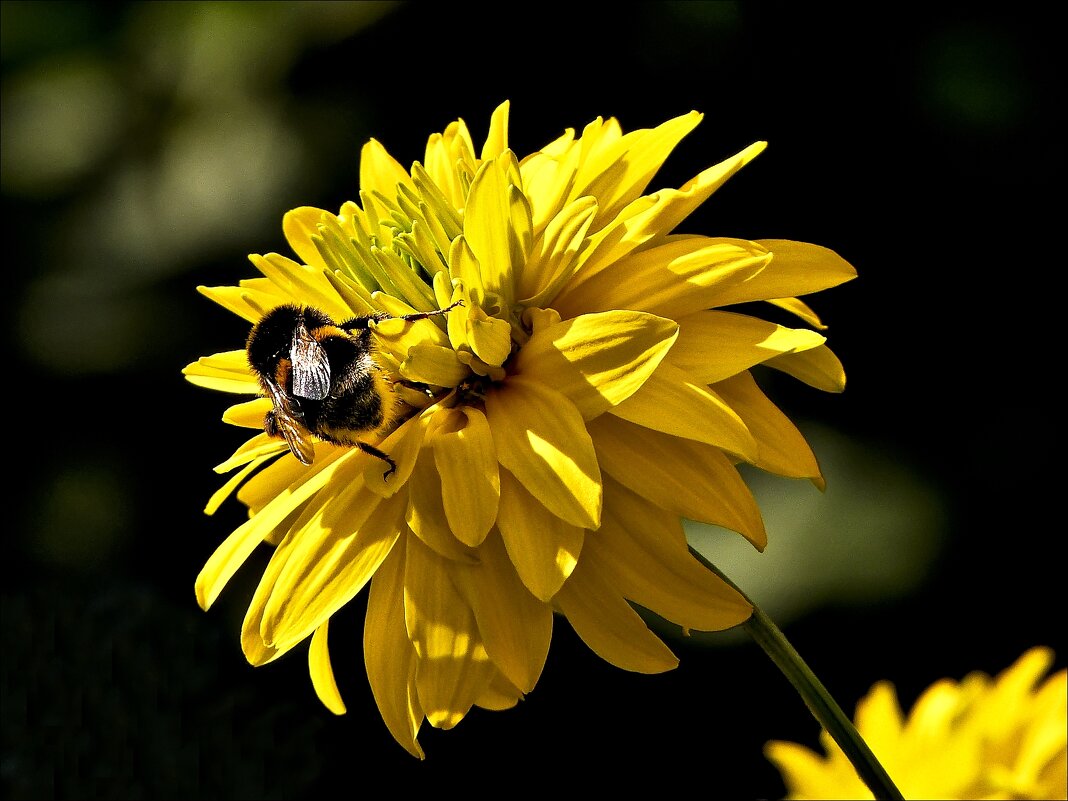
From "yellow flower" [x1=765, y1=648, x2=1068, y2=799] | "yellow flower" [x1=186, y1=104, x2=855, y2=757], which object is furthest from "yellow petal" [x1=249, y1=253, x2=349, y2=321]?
"yellow flower" [x1=765, y1=648, x2=1068, y2=799]

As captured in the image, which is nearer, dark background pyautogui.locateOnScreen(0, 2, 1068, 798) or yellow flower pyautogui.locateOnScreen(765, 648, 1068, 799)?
yellow flower pyautogui.locateOnScreen(765, 648, 1068, 799)

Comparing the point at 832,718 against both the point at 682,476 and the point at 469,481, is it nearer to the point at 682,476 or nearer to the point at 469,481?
the point at 682,476

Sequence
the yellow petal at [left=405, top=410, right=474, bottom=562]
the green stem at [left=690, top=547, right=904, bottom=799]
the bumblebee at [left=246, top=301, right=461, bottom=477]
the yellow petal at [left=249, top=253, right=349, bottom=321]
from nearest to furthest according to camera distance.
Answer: the green stem at [left=690, top=547, right=904, bottom=799]
the yellow petal at [left=405, top=410, right=474, bottom=562]
the bumblebee at [left=246, top=301, right=461, bottom=477]
the yellow petal at [left=249, top=253, right=349, bottom=321]

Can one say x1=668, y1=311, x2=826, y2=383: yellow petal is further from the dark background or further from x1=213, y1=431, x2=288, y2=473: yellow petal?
the dark background

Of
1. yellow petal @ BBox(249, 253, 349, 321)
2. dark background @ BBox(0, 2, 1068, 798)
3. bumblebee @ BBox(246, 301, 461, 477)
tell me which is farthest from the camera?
dark background @ BBox(0, 2, 1068, 798)

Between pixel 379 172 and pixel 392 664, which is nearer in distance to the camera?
pixel 392 664

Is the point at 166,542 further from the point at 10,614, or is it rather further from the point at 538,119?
the point at 10,614

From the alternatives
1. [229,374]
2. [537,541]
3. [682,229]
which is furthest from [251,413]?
[682,229]

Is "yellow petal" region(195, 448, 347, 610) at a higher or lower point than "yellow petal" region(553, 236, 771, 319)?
lower
